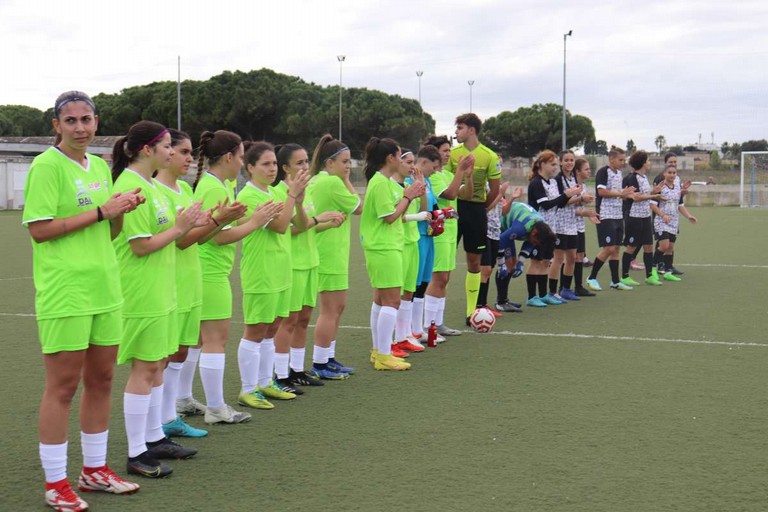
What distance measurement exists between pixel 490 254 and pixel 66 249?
6811 mm

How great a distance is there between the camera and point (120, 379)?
6.79m

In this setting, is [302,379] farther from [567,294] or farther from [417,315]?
[567,294]

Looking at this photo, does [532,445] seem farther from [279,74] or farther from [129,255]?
[279,74]

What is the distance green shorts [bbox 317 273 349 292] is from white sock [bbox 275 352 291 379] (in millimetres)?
643

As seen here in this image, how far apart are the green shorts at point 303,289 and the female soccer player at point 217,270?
2.76ft

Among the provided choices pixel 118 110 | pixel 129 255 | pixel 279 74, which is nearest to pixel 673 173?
pixel 129 255

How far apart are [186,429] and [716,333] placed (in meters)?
5.84

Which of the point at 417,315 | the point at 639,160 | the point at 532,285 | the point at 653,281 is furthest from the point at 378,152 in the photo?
the point at 653,281

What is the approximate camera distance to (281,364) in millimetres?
6535

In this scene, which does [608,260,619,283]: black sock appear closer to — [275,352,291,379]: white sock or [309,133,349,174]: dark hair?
[309,133,349,174]: dark hair

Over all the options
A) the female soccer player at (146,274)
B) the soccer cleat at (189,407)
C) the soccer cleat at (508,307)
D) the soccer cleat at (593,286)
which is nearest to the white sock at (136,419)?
the female soccer player at (146,274)

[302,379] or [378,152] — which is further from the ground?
[378,152]

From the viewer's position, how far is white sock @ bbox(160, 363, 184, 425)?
203 inches

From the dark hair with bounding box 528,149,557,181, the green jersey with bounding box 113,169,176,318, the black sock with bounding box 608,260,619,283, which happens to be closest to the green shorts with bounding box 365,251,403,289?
the green jersey with bounding box 113,169,176,318
